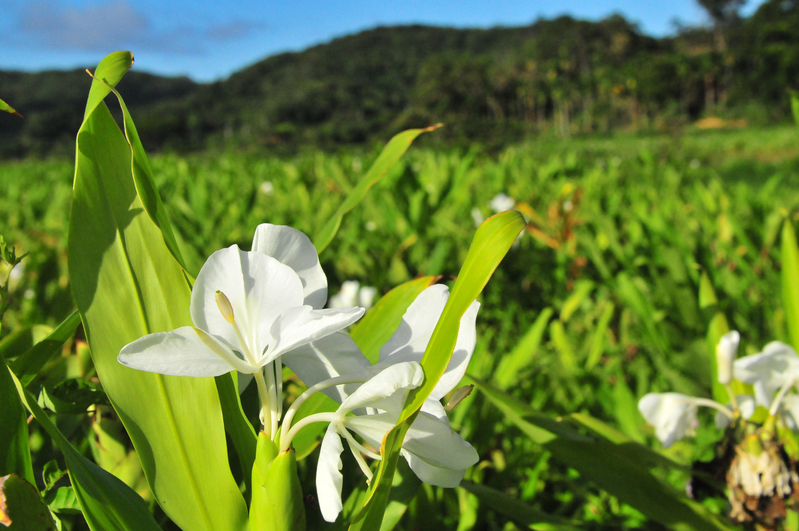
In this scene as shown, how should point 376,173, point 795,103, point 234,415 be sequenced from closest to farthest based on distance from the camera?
point 234,415
point 376,173
point 795,103

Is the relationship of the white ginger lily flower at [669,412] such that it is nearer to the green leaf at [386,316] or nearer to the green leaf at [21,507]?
the green leaf at [386,316]

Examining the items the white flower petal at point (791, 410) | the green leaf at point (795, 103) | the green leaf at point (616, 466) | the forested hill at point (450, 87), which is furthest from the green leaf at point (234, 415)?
the forested hill at point (450, 87)

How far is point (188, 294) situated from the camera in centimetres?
41

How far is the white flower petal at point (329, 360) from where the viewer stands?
37 centimetres

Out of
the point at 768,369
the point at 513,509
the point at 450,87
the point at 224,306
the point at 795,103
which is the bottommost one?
the point at 513,509

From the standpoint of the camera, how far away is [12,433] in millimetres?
413

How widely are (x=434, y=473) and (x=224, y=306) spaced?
6.8 inches

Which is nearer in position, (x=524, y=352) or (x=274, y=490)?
(x=274, y=490)

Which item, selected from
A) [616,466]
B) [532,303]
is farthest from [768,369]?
[532,303]

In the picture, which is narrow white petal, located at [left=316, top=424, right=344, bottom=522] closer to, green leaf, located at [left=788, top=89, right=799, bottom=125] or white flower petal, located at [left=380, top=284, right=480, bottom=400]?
white flower petal, located at [left=380, top=284, right=480, bottom=400]

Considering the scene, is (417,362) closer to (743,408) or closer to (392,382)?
(392,382)

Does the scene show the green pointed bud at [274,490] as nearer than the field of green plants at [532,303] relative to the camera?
Yes

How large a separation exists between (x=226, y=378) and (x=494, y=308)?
1910mm

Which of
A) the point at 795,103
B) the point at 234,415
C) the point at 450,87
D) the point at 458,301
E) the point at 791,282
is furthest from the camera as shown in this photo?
the point at 450,87
